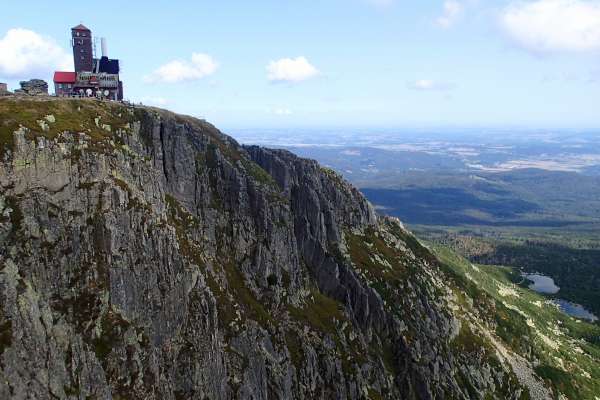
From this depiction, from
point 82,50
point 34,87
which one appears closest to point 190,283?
point 34,87

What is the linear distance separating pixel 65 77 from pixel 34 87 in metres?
8.39

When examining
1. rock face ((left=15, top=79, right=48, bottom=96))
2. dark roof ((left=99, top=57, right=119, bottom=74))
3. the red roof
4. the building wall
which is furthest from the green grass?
the building wall

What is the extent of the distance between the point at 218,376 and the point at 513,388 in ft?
399

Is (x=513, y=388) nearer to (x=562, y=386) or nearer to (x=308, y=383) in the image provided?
(x=562, y=386)

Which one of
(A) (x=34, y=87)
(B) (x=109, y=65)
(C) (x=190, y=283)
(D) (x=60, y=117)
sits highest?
(B) (x=109, y=65)

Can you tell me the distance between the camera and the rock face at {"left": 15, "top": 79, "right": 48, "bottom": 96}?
4611 inches

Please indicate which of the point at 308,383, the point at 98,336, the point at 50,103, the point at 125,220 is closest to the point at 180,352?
the point at 98,336

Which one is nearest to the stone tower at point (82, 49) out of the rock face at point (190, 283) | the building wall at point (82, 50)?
the building wall at point (82, 50)

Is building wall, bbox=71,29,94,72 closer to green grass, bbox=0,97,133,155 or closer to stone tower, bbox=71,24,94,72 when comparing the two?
stone tower, bbox=71,24,94,72

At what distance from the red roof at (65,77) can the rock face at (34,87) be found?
10.7ft

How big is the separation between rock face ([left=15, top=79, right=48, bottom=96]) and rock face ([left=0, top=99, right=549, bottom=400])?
2318 cm

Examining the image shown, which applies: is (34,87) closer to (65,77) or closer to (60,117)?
(65,77)

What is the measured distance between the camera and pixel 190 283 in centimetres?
9225

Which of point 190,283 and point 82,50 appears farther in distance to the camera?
point 82,50
